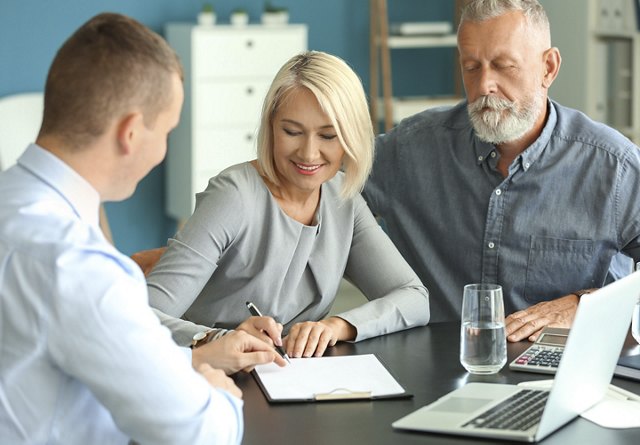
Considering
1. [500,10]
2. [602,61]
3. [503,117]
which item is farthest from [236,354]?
[602,61]

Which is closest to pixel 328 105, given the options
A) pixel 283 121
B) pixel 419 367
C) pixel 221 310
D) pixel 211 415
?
pixel 283 121

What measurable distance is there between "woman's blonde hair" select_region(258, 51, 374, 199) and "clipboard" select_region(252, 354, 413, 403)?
561 millimetres

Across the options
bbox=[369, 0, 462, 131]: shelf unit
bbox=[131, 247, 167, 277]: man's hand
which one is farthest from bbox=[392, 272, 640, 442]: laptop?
bbox=[369, 0, 462, 131]: shelf unit

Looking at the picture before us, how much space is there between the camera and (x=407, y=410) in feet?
5.39

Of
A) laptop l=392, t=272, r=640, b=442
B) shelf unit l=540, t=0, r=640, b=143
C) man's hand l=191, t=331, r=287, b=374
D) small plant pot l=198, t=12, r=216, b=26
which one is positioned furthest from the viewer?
small plant pot l=198, t=12, r=216, b=26

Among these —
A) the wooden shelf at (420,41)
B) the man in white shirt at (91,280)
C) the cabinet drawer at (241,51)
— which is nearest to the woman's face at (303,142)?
the man in white shirt at (91,280)

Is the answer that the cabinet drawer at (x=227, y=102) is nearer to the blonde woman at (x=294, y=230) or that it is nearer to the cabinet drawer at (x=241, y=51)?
the cabinet drawer at (x=241, y=51)

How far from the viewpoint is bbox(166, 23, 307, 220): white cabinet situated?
4984mm

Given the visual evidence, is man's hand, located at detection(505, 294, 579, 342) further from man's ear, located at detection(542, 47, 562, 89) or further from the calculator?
man's ear, located at detection(542, 47, 562, 89)

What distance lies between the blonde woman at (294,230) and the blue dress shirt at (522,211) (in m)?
0.29

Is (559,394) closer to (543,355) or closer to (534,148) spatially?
(543,355)

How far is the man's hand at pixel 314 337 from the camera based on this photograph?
6.40 feet

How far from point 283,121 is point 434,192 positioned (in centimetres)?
55

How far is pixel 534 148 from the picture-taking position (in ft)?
8.39
